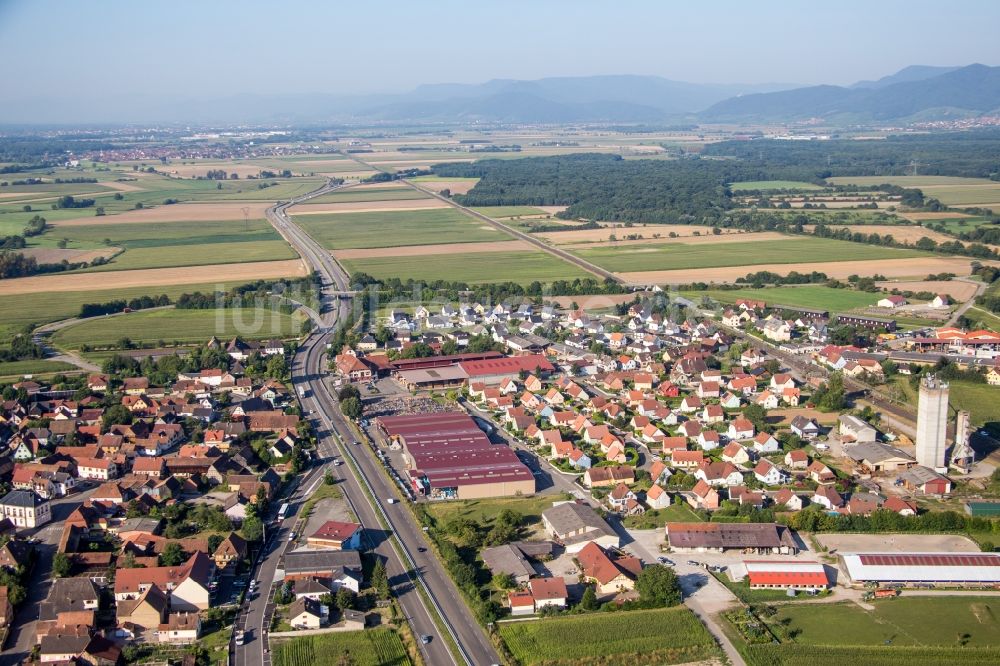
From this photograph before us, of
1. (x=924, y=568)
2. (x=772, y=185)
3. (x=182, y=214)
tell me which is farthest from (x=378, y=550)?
(x=772, y=185)

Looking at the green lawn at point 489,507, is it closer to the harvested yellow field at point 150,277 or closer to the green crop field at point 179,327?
the green crop field at point 179,327

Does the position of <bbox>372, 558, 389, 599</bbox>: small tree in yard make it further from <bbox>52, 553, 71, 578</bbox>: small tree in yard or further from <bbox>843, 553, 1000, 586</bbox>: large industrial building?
<bbox>843, 553, 1000, 586</bbox>: large industrial building

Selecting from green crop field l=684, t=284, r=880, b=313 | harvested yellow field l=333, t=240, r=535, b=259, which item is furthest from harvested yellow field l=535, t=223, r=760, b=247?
green crop field l=684, t=284, r=880, b=313

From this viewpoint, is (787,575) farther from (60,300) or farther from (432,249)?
(432,249)

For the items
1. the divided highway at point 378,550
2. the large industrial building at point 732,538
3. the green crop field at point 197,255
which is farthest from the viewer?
the green crop field at point 197,255

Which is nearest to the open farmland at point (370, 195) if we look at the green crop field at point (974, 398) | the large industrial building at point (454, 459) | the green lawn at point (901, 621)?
the large industrial building at point (454, 459)

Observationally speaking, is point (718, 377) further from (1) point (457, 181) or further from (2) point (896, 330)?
(1) point (457, 181)

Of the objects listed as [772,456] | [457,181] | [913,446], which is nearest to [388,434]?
[772,456]
